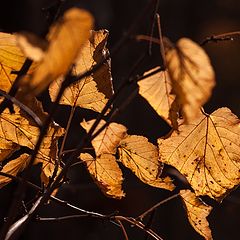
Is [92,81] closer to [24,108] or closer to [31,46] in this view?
[24,108]

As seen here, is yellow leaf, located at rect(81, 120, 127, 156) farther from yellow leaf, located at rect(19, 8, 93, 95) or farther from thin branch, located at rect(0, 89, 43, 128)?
yellow leaf, located at rect(19, 8, 93, 95)

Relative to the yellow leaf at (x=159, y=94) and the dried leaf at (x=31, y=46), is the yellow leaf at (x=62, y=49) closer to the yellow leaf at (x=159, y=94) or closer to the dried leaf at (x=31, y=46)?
the dried leaf at (x=31, y=46)

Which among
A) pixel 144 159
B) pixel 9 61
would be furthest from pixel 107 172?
pixel 9 61

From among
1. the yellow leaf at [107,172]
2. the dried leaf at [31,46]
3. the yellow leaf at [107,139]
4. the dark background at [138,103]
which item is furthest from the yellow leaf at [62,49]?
the dark background at [138,103]

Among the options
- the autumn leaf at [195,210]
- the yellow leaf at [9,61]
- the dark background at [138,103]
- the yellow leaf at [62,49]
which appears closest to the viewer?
the yellow leaf at [62,49]

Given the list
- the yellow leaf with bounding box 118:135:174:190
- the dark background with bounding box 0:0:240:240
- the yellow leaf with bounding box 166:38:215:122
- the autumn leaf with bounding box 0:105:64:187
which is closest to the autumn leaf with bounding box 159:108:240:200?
the yellow leaf with bounding box 118:135:174:190
